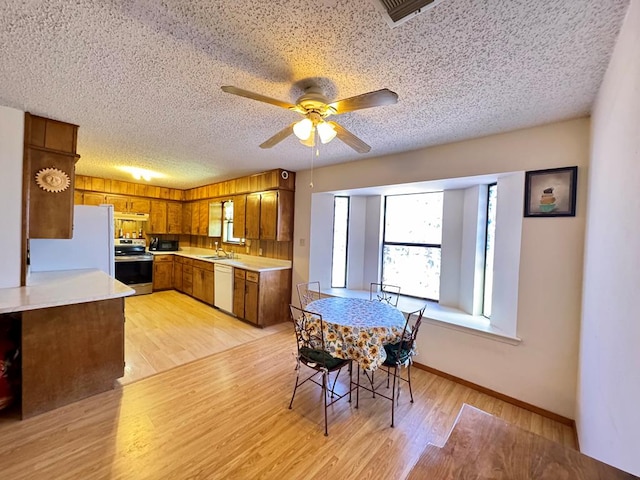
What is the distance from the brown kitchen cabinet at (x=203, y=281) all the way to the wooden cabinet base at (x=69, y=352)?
2.62m

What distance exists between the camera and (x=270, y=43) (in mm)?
1367

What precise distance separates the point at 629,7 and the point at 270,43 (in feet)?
5.00

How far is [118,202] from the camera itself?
570 cm

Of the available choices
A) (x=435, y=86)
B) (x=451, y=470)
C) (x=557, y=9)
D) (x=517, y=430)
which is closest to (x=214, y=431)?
(x=451, y=470)

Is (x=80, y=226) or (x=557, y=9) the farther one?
(x=80, y=226)

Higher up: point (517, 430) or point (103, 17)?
point (103, 17)

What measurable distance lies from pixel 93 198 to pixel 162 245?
1620mm

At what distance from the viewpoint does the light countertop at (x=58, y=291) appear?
6.27ft

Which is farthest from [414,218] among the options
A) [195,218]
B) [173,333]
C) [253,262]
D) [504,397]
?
[195,218]

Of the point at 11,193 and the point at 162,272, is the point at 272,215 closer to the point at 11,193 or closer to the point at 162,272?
the point at 11,193

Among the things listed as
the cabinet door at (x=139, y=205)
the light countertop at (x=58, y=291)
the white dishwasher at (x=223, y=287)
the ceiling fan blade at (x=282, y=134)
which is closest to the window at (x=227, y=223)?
the white dishwasher at (x=223, y=287)

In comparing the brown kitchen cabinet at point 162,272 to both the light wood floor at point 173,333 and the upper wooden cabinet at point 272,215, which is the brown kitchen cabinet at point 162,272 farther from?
the upper wooden cabinet at point 272,215

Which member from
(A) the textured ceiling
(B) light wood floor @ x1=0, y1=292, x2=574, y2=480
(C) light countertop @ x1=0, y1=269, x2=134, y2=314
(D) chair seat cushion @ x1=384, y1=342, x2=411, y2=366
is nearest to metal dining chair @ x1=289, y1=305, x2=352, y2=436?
(B) light wood floor @ x1=0, y1=292, x2=574, y2=480

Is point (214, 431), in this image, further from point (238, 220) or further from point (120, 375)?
point (238, 220)
